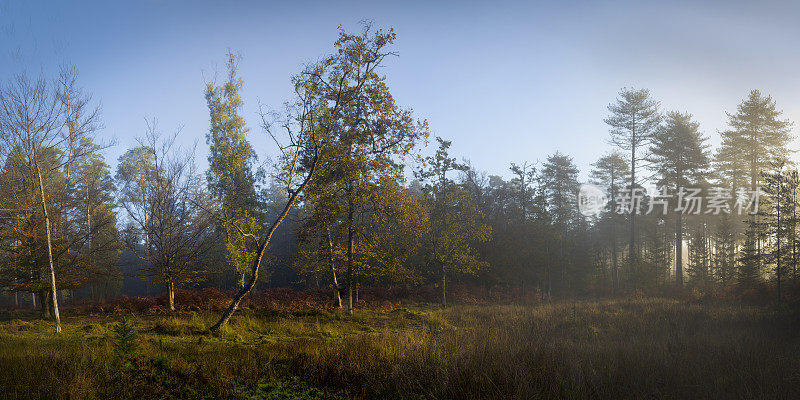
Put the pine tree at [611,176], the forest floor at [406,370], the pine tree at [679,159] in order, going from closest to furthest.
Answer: the forest floor at [406,370] → the pine tree at [679,159] → the pine tree at [611,176]

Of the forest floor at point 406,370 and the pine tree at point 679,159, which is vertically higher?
the pine tree at point 679,159

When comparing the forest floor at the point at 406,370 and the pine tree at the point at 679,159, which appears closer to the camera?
the forest floor at the point at 406,370

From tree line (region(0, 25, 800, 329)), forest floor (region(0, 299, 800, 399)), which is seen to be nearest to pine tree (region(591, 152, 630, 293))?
tree line (region(0, 25, 800, 329))

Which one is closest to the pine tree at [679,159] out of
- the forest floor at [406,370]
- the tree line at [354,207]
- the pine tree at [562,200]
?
the tree line at [354,207]

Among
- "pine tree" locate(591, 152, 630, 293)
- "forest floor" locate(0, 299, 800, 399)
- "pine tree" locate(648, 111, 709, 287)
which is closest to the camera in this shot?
"forest floor" locate(0, 299, 800, 399)

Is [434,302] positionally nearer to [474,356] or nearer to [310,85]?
[310,85]

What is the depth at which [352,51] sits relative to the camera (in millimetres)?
13164

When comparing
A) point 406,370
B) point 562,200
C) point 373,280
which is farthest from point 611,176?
point 406,370

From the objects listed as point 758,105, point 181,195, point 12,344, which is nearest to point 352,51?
point 181,195

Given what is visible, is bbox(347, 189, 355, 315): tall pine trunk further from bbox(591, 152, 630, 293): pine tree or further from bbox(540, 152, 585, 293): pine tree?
bbox(591, 152, 630, 293): pine tree

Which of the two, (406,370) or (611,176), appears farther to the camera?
(611,176)

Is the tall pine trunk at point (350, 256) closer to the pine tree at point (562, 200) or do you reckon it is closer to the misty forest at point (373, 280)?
the misty forest at point (373, 280)

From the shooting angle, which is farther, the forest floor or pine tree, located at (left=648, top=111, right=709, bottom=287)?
pine tree, located at (left=648, top=111, right=709, bottom=287)

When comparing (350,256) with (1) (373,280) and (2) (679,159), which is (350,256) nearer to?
(1) (373,280)
